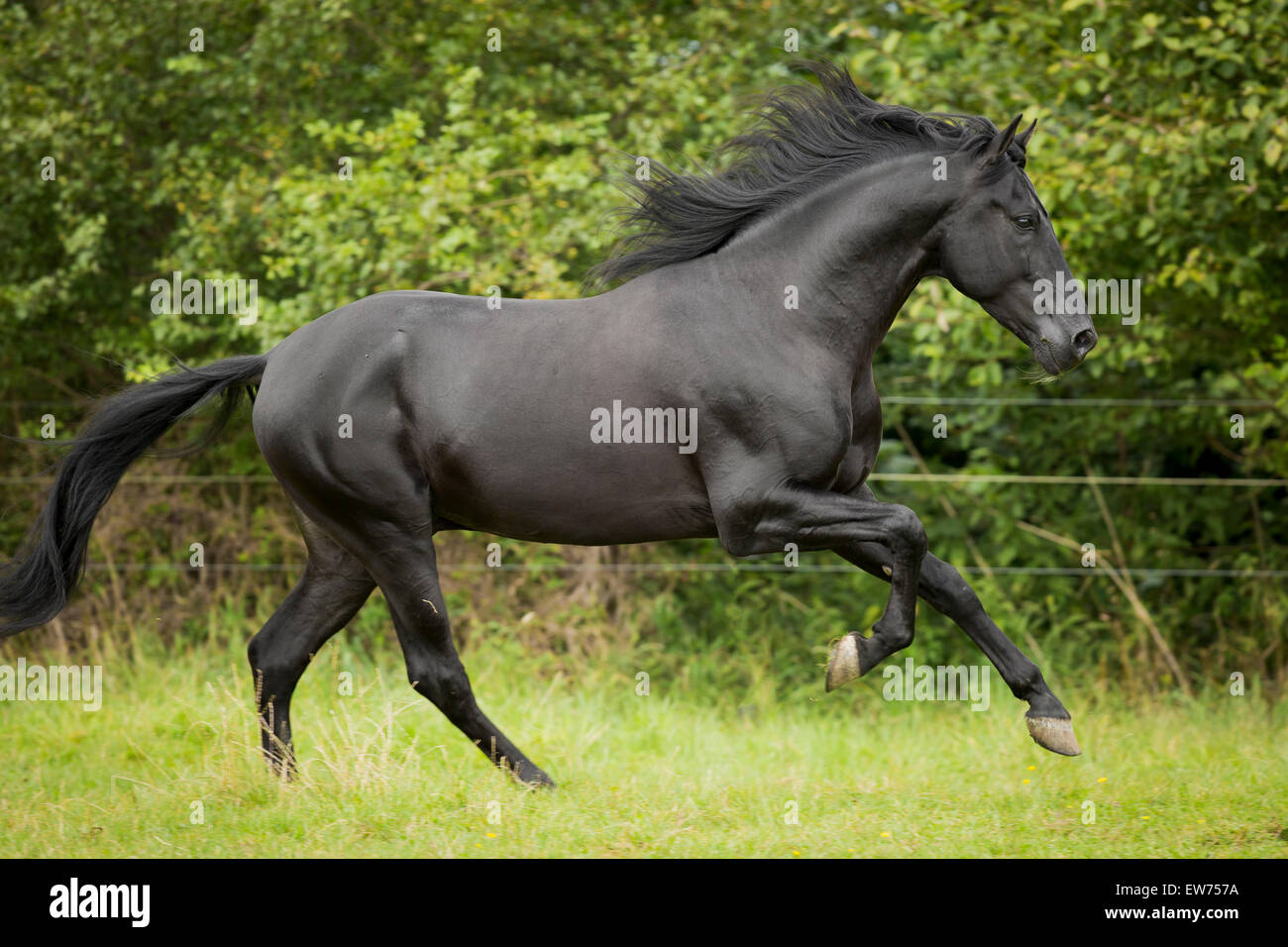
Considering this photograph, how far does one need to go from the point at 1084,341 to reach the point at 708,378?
122 cm

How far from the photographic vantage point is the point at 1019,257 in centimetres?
420

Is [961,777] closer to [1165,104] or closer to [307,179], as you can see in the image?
[1165,104]

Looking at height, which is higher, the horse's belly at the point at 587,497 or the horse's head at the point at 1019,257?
the horse's head at the point at 1019,257

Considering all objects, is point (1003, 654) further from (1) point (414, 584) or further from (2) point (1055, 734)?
(1) point (414, 584)

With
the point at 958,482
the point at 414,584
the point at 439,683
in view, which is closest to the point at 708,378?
the point at 414,584

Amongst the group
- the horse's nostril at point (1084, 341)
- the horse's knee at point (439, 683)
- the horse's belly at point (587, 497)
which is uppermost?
the horse's nostril at point (1084, 341)

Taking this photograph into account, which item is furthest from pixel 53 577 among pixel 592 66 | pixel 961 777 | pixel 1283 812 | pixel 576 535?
pixel 592 66

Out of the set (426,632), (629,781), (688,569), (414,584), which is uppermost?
(688,569)

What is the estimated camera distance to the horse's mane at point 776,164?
4465mm

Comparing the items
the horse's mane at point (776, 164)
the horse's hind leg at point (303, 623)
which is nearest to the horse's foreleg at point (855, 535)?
the horse's mane at point (776, 164)

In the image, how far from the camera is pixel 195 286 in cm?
812

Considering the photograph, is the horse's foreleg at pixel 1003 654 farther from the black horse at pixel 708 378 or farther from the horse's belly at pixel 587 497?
the horse's belly at pixel 587 497

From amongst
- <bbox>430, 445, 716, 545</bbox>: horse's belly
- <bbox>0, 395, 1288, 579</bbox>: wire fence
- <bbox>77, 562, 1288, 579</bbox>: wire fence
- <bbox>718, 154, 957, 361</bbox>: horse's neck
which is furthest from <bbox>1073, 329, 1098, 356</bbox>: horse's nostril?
<bbox>77, 562, 1288, 579</bbox>: wire fence

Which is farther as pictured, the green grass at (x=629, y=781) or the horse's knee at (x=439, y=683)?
the horse's knee at (x=439, y=683)
